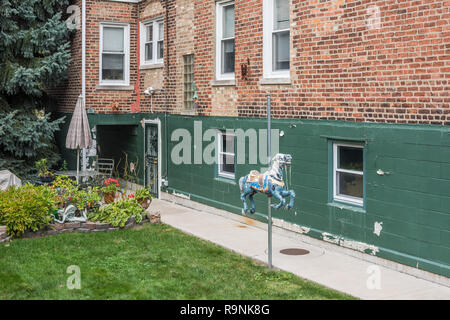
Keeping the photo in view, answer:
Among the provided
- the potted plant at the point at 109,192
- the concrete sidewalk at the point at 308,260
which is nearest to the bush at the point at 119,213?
the concrete sidewalk at the point at 308,260

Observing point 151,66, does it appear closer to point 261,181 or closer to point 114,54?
point 114,54

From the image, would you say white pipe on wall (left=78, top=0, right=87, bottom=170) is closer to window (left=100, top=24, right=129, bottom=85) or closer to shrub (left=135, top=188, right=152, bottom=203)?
window (left=100, top=24, right=129, bottom=85)

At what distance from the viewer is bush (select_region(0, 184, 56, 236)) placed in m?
10.3

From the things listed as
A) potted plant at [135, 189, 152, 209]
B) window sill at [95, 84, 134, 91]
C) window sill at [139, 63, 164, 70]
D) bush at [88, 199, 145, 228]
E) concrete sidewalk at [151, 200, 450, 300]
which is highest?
window sill at [139, 63, 164, 70]

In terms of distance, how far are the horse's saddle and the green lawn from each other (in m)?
1.31

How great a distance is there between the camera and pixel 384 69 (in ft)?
29.3

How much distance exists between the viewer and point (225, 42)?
13.4 meters

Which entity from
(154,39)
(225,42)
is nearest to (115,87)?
(154,39)

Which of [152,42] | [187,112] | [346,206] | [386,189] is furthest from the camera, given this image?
[152,42]

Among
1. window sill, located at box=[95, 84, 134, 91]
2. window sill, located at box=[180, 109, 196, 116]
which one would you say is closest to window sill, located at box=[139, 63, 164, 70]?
window sill, located at box=[95, 84, 134, 91]

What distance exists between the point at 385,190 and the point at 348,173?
3.42 ft

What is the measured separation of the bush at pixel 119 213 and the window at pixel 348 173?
14.6 feet

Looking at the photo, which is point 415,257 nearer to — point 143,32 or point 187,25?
point 187,25

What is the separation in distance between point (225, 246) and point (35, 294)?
13.0ft
